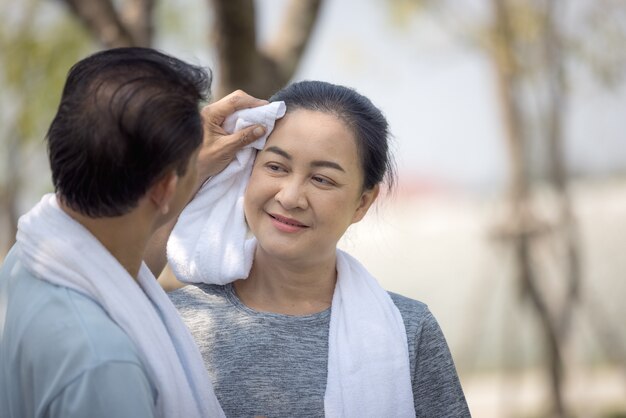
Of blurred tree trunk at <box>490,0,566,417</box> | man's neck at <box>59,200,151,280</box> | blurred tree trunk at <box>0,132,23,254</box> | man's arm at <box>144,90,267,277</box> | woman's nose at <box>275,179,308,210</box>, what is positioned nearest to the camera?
man's neck at <box>59,200,151,280</box>

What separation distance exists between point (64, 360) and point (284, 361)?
0.83 meters

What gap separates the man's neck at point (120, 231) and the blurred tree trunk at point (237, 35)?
2016 mm

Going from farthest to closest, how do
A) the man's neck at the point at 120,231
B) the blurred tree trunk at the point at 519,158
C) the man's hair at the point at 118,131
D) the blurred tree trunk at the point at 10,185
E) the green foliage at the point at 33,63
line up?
the green foliage at the point at 33,63, the blurred tree trunk at the point at 10,185, the blurred tree trunk at the point at 519,158, the man's neck at the point at 120,231, the man's hair at the point at 118,131

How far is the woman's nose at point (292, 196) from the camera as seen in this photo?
91.0 inches

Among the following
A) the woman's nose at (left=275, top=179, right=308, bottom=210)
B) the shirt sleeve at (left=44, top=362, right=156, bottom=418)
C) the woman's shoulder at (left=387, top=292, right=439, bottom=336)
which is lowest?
the shirt sleeve at (left=44, top=362, right=156, bottom=418)

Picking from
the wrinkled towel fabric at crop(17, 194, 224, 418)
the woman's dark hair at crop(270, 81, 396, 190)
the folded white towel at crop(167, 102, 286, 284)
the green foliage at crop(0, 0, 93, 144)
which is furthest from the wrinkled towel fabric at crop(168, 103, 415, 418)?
the green foliage at crop(0, 0, 93, 144)

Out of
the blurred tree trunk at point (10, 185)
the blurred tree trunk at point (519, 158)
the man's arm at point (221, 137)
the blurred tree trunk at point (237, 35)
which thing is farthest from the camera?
Answer: the blurred tree trunk at point (10, 185)

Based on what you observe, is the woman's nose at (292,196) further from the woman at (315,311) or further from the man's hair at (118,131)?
the man's hair at (118,131)

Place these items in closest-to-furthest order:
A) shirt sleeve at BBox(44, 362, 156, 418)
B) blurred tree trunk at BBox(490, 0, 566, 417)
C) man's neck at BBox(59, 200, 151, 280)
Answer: shirt sleeve at BBox(44, 362, 156, 418) → man's neck at BBox(59, 200, 151, 280) → blurred tree trunk at BBox(490, 0, 566, 417)

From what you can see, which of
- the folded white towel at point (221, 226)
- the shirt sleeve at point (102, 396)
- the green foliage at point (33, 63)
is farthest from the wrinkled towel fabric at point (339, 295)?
the green foliage at point (33, 63)

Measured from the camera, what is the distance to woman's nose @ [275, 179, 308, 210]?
2.31m

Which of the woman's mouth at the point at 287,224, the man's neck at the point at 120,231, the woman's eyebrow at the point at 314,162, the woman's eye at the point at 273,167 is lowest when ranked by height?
the man's neck at the point at 120,231

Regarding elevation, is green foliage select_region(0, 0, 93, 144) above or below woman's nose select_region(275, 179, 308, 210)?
above

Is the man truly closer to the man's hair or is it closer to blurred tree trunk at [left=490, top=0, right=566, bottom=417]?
the man's hair
